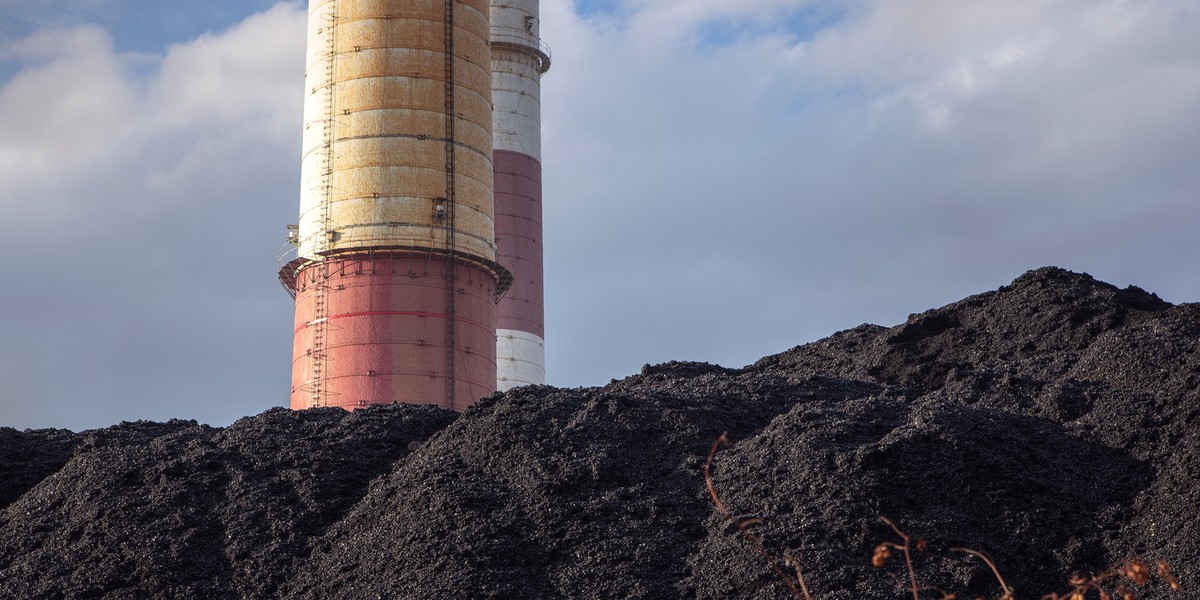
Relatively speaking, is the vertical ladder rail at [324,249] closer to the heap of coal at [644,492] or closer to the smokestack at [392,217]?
the smokestack at [392,217]

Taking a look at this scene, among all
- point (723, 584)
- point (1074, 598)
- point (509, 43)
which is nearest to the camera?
point (1074, 598)

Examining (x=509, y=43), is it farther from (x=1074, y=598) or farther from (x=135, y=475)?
(x=1074, y=598)

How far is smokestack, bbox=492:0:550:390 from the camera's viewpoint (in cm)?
4653

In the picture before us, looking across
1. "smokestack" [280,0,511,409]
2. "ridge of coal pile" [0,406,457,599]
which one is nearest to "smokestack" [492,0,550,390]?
"smokestack" [280,0,511,409]

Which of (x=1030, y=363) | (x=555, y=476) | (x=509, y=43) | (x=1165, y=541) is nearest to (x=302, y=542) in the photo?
(x=555, y=476)

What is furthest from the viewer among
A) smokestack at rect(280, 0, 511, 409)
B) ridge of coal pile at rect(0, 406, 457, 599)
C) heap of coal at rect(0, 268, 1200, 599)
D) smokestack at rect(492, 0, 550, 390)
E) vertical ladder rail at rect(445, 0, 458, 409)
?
smokestack at rect(492, 0, 550, 390)

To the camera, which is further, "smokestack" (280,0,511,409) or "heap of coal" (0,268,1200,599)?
"smokestack" (280,0,511,409)

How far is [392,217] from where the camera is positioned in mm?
32844

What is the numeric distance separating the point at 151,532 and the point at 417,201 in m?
18.0

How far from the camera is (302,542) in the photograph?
603 inches

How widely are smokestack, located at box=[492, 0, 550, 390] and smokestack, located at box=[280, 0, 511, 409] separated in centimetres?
1150

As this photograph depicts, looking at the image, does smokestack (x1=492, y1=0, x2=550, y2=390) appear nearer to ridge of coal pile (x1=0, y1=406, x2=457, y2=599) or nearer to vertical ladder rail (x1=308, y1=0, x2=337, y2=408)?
vertical ladder rail (x1=308, y1=0, x2=337, y2=408)

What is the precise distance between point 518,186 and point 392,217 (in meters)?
14.6

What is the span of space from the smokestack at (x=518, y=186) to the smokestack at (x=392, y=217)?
453 inches
